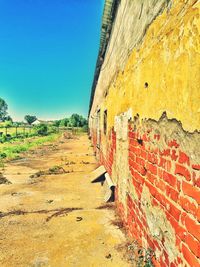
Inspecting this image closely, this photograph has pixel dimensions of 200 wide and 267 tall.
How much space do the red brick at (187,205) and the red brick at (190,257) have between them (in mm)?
293

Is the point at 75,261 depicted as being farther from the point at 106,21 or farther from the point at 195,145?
the point at 106,21

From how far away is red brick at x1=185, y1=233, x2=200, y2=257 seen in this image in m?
1.84

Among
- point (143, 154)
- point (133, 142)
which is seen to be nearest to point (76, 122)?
point (133, 142)

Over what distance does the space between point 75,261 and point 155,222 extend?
4.60 feet

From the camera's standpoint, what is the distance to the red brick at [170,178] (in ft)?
7.51

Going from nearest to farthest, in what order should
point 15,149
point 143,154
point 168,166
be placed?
point 168,166 → point 143,154 → point 15,149

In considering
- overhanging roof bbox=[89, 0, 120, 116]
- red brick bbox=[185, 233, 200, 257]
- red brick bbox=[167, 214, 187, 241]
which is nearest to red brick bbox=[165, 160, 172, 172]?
red brick bbox=[167, 214, 187, 241]

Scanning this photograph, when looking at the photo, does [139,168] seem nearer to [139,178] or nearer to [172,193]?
[139,178]

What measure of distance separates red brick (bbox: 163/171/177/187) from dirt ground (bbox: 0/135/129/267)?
1561 millimetres

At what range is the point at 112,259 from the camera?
3568 millimetres

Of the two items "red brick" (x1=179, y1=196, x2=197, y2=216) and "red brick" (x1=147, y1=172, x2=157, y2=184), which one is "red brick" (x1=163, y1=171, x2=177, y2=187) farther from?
"red brick" (x1=147, y1=172, x2=157, y2=184)

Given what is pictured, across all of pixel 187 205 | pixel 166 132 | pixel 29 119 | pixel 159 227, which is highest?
pixel 29 119

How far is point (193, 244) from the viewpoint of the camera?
190 centimetres

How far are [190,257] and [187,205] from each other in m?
0.36
